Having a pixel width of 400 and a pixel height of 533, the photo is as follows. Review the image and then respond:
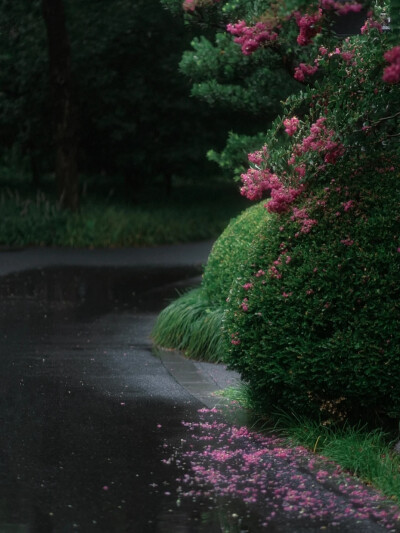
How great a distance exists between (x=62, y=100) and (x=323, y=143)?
62.7 feet

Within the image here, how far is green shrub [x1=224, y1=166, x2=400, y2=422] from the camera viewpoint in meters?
7.94

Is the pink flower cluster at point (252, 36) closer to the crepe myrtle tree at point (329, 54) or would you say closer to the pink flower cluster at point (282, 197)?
the crepe myrtle tree at point (329, 54)

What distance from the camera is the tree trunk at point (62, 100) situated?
85.3 ft

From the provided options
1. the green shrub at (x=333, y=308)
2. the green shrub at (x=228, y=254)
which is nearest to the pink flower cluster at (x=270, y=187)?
the green shrub at (x=333, y=308)

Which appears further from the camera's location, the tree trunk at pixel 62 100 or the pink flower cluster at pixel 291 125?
the tree trunk at pixel 62 100

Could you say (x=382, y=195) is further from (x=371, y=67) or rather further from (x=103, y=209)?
(x=103, y=209)

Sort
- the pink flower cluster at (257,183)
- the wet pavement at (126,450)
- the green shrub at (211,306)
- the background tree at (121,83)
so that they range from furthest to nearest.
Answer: the background tree at (121,83), the green shrub at (211,306), the pink flower cluster at (257,183), the wet pavement at (126,450)

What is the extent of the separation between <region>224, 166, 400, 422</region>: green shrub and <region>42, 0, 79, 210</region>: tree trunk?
17.6m

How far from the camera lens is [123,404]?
31.4 feet

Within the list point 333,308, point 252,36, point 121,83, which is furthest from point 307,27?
point 121,83

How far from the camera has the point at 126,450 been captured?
8.09 m

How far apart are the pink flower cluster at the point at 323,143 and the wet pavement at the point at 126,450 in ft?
6.73

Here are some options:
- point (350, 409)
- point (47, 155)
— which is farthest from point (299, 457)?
point (47, 155)

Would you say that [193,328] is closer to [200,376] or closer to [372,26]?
[200,376]
